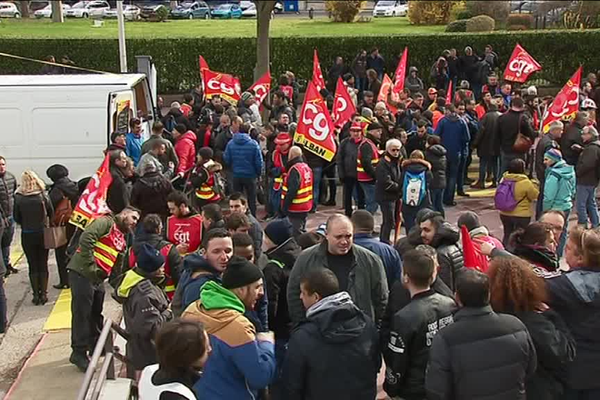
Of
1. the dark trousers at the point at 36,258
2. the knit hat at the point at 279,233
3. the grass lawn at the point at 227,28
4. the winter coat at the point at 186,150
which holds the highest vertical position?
the knit hat at the point at 279,233

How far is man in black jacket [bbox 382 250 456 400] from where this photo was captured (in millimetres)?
5090

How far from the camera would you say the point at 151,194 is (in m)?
9.59

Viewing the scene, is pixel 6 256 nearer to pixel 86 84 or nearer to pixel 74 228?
pixel 74 228

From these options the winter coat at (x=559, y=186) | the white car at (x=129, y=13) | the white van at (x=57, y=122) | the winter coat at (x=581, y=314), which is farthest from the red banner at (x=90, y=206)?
the white car at (x=129, y=13)

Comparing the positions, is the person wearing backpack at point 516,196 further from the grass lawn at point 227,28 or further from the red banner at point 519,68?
the grass lawn at point 227,28

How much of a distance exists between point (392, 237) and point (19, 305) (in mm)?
5196

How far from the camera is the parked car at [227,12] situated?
51.5 m

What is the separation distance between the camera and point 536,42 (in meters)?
25.6

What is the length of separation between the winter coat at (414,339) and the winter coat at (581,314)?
0.74 meters

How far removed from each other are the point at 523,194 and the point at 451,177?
3.64 meters

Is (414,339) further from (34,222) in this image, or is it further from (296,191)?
(34,222)

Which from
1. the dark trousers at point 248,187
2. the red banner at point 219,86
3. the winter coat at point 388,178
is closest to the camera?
the winter coat at point 388,178

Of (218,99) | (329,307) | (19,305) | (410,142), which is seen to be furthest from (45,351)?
(218,99)

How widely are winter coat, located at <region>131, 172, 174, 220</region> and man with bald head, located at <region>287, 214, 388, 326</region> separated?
3.89m
